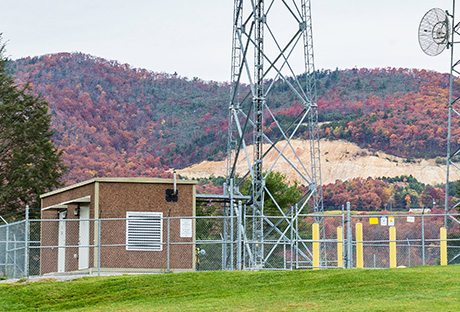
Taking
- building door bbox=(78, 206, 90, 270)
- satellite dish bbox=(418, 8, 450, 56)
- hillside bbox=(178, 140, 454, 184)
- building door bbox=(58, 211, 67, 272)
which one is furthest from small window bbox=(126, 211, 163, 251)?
hillside bbox=(178, 140, 454, 184)

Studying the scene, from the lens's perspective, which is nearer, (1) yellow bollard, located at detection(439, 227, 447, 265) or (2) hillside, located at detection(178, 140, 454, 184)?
(1) yellow bollard, located at detection(439, 227, 447, 265)

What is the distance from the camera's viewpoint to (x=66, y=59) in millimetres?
116688

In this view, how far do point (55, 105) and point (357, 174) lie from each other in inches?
1262

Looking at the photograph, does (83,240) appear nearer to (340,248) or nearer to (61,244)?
(61,244)

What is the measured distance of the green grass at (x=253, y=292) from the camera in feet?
70.3

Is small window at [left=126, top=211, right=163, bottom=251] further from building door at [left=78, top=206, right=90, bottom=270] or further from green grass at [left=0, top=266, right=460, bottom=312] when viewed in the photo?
green grass at [left=0, top=266, right=460, bottom=312]

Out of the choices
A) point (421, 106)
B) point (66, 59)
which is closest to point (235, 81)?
point (421, 106)

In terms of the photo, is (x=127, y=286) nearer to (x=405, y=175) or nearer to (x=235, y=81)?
(x=235, y=81)

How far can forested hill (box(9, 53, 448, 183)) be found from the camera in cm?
10100

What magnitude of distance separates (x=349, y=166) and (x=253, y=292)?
81.4 meters

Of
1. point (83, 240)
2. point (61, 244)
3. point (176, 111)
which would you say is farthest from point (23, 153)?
point (176, 111)

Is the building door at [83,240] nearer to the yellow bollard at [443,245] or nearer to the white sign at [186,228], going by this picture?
the white sign at [186,228]

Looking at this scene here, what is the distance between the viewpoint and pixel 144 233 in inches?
1314

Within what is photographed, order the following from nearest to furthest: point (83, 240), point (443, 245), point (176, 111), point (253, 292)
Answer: point (253, 292) < point (443, 245) < point (83, 240) < point (176, 111)
